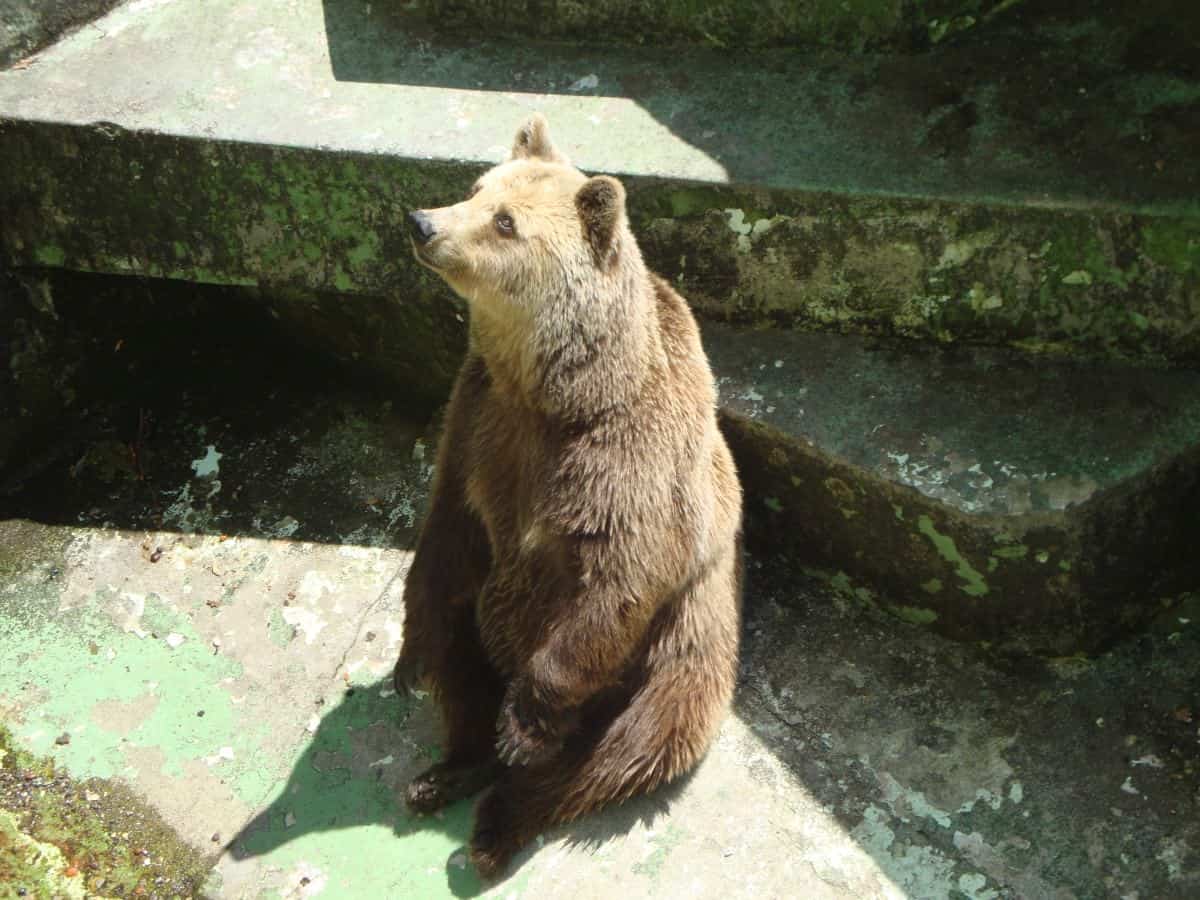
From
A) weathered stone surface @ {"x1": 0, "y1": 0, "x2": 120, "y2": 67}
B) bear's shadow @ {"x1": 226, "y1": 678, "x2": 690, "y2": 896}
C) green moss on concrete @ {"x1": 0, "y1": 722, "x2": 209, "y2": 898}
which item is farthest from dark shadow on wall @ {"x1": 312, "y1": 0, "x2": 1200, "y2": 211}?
green moss on concrete @ {"x1": 0, "y1": 722, "x2": 209, "y2": 898}

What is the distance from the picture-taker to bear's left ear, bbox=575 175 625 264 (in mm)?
3898

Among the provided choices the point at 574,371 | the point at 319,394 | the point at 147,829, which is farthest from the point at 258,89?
the point at 147,829

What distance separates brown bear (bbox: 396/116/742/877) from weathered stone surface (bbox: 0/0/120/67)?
7.95ft

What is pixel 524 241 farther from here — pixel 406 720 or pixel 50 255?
pixel 50 255

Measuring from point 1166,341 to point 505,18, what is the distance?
2888 millimetres

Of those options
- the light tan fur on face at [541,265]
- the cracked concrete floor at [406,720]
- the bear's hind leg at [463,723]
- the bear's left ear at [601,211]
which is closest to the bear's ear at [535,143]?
the light tan fur on face at [541,265]

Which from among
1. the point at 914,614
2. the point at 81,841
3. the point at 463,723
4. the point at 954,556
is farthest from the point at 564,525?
the point at 81,841

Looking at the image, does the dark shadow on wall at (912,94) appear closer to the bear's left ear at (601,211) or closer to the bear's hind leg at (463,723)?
the bear's left ear at (601,211)

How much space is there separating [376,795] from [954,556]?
2.14m

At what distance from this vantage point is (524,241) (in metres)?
4.01

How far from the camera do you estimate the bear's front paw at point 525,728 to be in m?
4.33

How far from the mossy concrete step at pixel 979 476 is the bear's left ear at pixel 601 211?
1.07m

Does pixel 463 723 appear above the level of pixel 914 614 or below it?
below

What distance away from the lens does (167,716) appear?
4.95 meters
